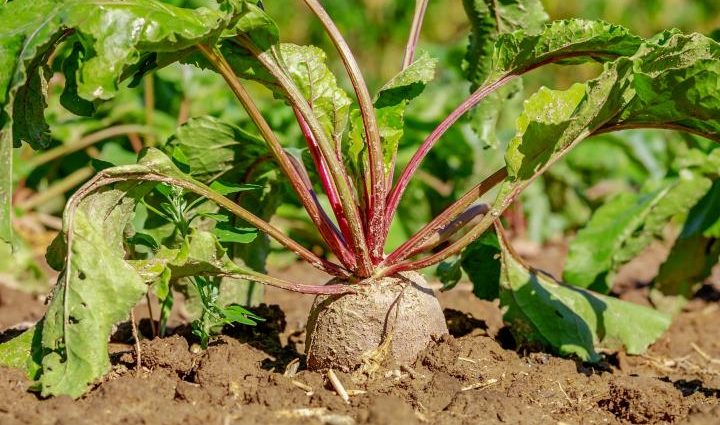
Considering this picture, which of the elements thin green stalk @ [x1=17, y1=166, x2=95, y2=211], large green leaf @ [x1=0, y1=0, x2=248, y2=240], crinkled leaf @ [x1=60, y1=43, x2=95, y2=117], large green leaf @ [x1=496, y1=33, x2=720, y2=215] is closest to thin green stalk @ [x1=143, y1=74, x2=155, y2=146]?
thin green stalk @ [x1=17, y1=166, x2=95, y2=211]

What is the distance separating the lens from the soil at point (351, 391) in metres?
2.20

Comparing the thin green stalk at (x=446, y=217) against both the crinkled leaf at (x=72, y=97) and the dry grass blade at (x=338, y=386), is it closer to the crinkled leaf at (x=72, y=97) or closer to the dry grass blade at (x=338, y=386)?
the dry grass blade at (x=338, y=386)

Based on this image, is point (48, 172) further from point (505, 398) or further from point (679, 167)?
point (505, 398)

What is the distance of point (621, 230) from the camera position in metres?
3.79

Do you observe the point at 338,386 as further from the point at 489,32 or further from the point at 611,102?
the point at 489,32

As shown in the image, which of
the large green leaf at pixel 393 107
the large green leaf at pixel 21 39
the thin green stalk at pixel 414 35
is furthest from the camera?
the thin green stalk at pixel 414 35

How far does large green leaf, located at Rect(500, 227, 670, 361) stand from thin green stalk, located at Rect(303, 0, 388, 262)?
622 millimetres

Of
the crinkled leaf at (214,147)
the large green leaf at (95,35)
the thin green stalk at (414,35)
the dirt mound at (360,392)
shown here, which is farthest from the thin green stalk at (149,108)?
the large green leaf at (95,35)

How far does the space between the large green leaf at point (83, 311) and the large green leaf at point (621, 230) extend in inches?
76.9

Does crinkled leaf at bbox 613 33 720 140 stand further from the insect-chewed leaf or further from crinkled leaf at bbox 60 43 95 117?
the insect-chewed leaf

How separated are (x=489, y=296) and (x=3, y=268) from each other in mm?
2472

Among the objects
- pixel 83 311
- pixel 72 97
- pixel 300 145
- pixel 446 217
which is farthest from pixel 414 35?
→ pixel 300 145

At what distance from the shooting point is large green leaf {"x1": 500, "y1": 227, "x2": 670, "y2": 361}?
3081mm

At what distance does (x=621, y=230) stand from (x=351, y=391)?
1.79 meters
